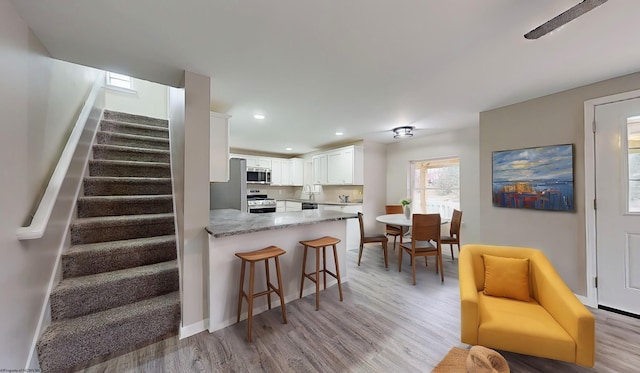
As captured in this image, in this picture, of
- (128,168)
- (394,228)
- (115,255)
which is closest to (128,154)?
(128,168)

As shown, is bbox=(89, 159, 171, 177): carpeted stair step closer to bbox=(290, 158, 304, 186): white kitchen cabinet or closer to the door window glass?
bbox=(290, 158, 304, 186): white kitchen cabinet

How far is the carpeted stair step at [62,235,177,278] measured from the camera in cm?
202

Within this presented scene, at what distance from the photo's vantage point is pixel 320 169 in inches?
233

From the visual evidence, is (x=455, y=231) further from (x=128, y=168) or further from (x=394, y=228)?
(x=128, y=168)

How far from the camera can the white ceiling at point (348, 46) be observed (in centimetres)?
139

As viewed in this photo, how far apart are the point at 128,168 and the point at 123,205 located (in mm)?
664

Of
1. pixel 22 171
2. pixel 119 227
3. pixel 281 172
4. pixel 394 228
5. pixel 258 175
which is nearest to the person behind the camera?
pixel 22 171

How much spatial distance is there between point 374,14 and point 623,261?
337 centimetres

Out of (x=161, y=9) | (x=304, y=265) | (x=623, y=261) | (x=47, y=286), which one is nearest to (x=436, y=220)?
(x=623, y=261)

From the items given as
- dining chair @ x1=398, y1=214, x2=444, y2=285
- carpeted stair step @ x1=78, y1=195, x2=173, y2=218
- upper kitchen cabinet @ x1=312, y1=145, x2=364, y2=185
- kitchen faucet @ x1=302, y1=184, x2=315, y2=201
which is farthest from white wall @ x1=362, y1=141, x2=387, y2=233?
carpeted stair step @ x1=78, y1=195, x2=173, y2=218

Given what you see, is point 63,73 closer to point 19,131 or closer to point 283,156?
point 19,131

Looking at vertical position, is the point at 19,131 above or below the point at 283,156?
below

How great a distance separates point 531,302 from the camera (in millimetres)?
1896

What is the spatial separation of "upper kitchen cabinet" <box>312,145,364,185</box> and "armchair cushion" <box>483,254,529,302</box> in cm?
315
